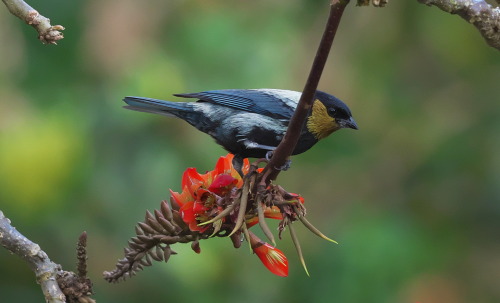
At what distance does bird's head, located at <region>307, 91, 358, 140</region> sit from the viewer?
2.84m

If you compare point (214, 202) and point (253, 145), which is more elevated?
point (214, 202)

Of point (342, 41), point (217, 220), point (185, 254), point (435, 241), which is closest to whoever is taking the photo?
point (217, 220)

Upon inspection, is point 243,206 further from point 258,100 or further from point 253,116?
point 258,100

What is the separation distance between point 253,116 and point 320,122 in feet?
0.85

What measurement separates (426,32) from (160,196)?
1934 millimetres

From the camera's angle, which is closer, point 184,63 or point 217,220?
point 217,220

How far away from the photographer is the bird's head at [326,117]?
9.30ft

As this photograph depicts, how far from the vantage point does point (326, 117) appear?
2.86 m

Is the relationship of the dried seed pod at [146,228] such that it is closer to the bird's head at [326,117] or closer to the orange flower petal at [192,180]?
the orange flower petal at [192,180]

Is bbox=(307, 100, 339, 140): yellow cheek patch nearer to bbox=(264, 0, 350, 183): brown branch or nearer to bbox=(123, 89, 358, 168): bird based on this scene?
bbox=(123, 89, 358, 168): bird

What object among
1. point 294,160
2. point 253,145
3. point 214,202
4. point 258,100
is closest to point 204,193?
point 214,202

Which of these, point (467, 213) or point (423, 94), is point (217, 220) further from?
point (423, 94)

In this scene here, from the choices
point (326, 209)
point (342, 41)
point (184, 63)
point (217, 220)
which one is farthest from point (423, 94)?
point (217, 220)

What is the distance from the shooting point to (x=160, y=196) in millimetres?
3736
